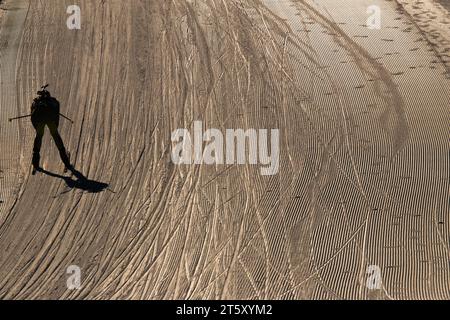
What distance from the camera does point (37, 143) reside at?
17.8m

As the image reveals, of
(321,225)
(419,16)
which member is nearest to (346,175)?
(321,225)

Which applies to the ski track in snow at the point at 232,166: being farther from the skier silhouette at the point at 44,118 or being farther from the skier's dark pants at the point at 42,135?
the skier silhouette at the point at 44,118

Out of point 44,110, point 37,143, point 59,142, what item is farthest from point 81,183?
point 44,110

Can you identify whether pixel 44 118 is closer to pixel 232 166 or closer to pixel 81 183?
pixel 81 183

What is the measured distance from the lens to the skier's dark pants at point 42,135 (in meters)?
17.5

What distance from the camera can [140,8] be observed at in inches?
968

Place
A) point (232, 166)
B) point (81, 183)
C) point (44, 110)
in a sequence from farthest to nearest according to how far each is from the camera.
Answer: point (232, 166) → point (81, 183) → point (44, 110)

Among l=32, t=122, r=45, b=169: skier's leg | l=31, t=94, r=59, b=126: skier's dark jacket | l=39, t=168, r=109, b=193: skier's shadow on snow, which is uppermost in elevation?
l=31, t=94, r=59, b=126: skier's dark jacket

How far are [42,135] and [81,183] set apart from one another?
49.9 inches

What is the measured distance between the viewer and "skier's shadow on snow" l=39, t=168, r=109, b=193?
56.7ft

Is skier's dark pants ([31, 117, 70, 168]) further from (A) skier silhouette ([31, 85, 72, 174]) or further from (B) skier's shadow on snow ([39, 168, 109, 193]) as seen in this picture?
(B) skier's shadow on snow ([39, 168, 109, 193])

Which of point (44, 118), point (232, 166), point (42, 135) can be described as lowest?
point (232, 166)

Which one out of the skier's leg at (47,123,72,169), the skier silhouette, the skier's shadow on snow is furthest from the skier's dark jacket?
the skier's shadow on snow

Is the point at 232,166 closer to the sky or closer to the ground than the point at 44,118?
closer to the ground
